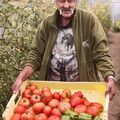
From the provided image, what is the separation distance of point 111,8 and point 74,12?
446 inches

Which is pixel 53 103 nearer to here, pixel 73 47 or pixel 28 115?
pixel 28 115

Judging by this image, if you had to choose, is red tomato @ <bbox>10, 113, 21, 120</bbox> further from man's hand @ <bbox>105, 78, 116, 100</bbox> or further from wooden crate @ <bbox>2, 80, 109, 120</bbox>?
man's hand @ <bbox>105, 78, 116, 100</bbox>

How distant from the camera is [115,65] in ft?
33.0

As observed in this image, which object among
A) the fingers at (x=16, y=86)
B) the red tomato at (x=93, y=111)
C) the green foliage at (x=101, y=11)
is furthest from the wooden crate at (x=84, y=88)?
the green foliage at (x=101, y=11)

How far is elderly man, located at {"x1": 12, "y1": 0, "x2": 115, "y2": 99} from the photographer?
3.25 metres

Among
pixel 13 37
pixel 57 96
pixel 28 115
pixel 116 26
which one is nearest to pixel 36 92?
pixel 57 96

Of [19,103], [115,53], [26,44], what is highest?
[19,103]

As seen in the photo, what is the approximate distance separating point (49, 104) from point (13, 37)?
148 centimetres

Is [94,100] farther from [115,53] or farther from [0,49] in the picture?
[115,53]

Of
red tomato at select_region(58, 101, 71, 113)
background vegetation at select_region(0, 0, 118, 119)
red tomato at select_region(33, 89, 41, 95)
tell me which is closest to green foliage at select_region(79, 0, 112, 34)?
background vegetation at select_region(0, 0, 118, 119)

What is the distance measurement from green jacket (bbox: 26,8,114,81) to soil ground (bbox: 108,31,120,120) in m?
3.05

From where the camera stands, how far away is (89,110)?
2.66 m

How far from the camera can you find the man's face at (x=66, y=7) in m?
3.14

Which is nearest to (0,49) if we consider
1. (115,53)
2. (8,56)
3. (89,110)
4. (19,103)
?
(8,56)
